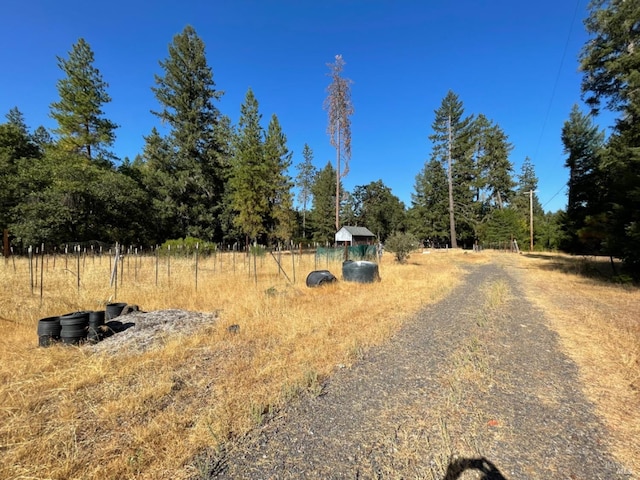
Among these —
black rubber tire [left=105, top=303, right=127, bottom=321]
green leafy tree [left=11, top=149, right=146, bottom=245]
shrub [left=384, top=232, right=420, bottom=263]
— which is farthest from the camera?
shrub [left=384, top=232, right=420, bottom=263]

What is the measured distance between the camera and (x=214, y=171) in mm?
26188

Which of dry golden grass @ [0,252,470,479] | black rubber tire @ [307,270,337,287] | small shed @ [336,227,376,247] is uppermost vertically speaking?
small shed @ [336,227,376,247]

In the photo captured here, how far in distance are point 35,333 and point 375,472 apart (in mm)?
5685

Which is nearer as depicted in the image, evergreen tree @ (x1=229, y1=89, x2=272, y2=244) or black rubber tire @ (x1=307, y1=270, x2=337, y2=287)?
black rubber tire @ (x1=307, y1=270, x2=337, y2=287)

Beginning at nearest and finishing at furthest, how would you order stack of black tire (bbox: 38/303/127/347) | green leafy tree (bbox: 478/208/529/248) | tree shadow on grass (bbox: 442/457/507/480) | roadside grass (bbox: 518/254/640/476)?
tree shadow on grass (bbox: 442/457/507/480), roadside grass (bbox: 518/254/640/476), stack of black tire (bbox: 38/303/127/347), green leafy tree (bbox: 478/208/529/248)

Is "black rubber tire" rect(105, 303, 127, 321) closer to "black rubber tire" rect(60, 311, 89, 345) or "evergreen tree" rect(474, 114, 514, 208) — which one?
"black rubber tire" rect(60, 311, 89, 345)

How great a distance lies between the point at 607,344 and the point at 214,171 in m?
26.8

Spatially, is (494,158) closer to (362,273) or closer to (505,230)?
(505,230)

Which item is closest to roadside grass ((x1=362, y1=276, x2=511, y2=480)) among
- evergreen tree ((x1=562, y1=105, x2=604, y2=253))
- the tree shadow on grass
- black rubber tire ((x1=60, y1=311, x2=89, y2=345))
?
the tree shadow on grass

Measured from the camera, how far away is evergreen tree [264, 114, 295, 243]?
89.0 ft

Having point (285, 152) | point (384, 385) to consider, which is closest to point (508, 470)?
point (384, 385)

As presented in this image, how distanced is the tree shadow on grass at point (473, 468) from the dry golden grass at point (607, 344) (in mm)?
902

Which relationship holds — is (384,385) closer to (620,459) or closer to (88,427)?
(620,459)

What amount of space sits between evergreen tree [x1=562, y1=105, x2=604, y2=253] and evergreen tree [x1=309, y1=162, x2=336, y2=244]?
1092 inches
